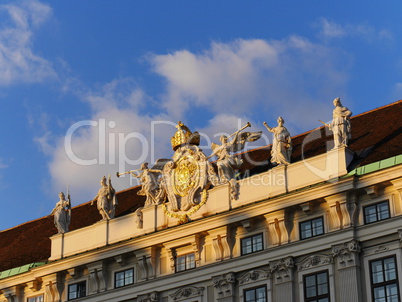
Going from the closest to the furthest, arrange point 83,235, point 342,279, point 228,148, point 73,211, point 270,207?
point 342,279 < point 270,207 < point 228,148 < point 83,235 < point 73,211

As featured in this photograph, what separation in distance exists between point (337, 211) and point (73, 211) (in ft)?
63.3

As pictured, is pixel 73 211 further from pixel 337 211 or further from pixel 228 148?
pixel 337 211

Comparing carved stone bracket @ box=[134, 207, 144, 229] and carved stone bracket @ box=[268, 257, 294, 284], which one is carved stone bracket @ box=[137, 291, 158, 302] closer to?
carved stone bracket @ box=[134, 207, 144, 229]

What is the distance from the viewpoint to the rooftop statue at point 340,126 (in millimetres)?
43125

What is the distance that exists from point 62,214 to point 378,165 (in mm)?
15698

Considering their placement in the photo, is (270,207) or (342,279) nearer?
(342,279)

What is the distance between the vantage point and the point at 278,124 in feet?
147

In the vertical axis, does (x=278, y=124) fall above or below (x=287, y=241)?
above

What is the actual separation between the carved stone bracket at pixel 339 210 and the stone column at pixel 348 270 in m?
0.86

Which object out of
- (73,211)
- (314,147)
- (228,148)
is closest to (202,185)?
(228,148)

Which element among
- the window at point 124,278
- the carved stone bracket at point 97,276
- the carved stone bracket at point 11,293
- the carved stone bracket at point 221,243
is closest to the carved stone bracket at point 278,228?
the carved stone bracket at point 221,243

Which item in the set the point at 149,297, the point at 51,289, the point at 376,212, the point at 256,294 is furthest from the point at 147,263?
the point at 376,212

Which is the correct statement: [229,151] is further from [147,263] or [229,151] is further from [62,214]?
[62,214]

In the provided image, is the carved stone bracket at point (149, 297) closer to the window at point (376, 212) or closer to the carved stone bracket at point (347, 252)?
the carved stone bracket at point (347, 252)
